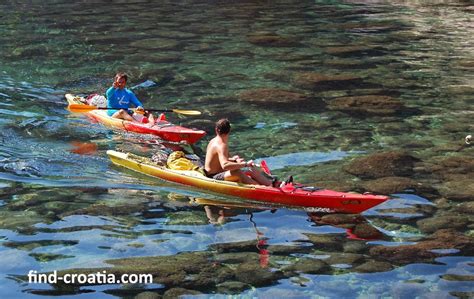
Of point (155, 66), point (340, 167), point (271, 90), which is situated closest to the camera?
point (340, 167)

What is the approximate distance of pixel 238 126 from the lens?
16438 mm

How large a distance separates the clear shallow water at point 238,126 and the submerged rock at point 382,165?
30 centimetres

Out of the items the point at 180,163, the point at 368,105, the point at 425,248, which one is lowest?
the point at 425,248

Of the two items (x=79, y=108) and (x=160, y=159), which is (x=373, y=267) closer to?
(x=160, y=159)

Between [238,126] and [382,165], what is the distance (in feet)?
13.8

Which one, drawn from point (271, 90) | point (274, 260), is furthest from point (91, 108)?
point (274, 260)

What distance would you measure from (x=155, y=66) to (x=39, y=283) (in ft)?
48.2

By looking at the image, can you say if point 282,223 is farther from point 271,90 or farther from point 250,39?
point 250,39

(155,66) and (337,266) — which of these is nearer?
(337,266)

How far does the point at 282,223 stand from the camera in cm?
1110

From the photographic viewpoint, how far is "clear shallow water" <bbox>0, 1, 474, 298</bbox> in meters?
9.82

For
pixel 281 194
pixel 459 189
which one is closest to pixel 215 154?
pixel 281 194

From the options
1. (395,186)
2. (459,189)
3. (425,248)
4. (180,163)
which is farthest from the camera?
(180,163)

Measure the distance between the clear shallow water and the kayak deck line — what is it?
0.79 feet
